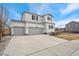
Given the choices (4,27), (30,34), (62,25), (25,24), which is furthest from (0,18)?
(62,25)

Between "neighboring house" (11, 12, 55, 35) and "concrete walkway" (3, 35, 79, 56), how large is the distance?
163 mm

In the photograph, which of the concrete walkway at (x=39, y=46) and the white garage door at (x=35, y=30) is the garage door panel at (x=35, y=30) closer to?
the white garage door at (x=35, y=30)

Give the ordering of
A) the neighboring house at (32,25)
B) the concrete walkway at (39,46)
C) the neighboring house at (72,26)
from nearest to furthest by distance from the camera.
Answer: the concrete walkway at (39,46) < the neighboring house at (72,26) < the neighboring house at (32,25)

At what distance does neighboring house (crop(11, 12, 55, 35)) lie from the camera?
3.17 meters

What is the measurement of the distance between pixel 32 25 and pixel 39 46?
62cm

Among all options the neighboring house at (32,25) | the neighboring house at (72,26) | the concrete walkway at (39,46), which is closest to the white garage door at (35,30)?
the neighboring house at (32,25)

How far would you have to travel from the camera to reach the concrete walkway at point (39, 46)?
109 inches

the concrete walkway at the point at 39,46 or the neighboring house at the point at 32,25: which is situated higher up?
the neighboring house at the point at 32,25

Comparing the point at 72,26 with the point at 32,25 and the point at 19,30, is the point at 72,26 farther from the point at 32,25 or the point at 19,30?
the point at 19,30

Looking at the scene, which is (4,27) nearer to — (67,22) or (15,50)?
(15,50)

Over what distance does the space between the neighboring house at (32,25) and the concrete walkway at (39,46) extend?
16cm

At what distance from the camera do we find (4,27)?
125 inches

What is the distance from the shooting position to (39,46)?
116 inches

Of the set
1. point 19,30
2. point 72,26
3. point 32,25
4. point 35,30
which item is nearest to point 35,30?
point 35,30
